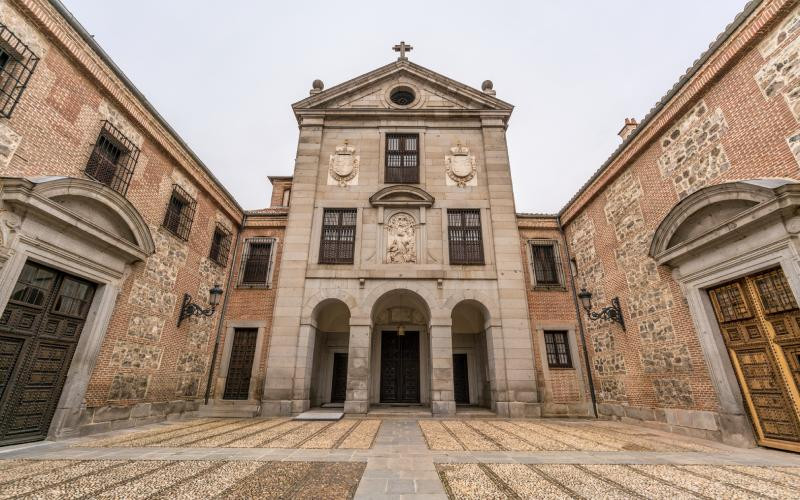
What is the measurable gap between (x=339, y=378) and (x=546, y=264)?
10539mm

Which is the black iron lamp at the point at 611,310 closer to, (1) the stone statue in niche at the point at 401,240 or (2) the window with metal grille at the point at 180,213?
(1) the stone statue in niche at the point at 401,240

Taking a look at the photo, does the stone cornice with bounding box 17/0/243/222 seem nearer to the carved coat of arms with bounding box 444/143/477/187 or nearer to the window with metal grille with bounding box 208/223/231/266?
the window with metal grille with bounding box 208/223/231/266

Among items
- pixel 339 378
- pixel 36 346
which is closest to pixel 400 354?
pixel 339 378

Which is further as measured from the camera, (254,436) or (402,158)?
(402,158)

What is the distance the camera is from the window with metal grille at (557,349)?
12.1 m

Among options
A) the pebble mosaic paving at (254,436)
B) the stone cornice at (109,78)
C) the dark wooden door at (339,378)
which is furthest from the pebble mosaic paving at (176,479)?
the dark wooden door at (339,378)

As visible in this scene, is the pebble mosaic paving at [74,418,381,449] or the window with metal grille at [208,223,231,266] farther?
the window with metal grille at [208,223,231,266]

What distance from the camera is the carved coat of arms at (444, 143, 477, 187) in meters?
14.1

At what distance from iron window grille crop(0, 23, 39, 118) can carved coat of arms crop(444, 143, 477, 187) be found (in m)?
12.5

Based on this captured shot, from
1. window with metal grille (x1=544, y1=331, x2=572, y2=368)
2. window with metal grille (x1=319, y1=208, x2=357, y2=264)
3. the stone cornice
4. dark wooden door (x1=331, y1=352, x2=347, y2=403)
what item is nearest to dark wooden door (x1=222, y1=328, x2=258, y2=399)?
dark wooden door (x1=331, y1=352, x2=347, y2=403)

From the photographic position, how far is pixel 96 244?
7.54 metres

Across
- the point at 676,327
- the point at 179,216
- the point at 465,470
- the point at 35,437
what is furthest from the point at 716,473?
the point at 179,216

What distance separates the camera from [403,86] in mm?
16094

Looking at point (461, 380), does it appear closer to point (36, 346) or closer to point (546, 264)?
point (546, 264)
